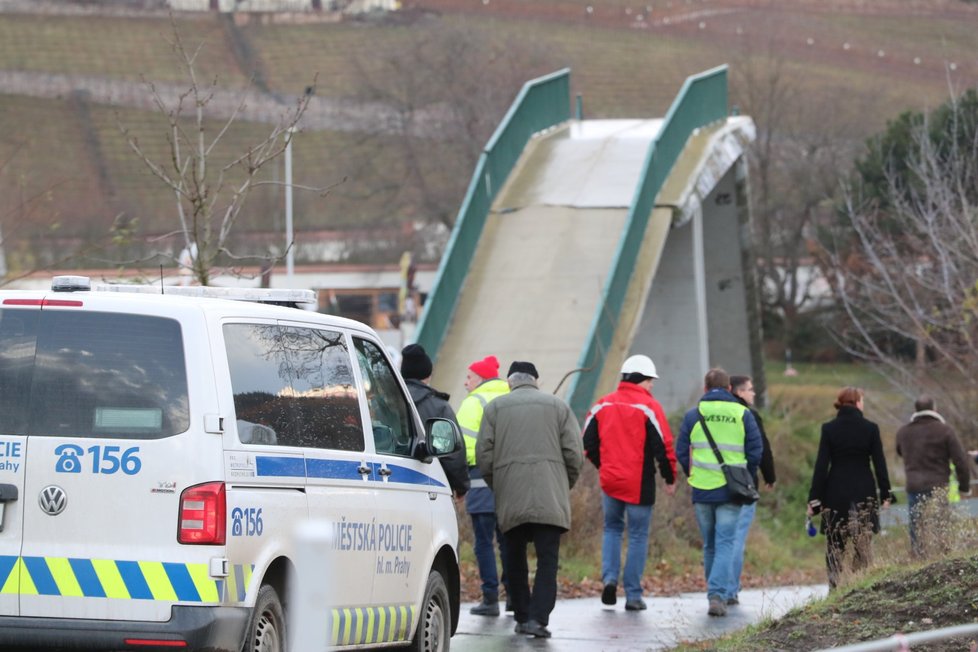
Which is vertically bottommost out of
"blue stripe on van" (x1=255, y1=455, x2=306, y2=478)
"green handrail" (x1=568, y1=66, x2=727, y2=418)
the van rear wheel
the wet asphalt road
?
the wet asphalt road

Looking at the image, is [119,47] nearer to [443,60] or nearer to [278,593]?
[443,60]

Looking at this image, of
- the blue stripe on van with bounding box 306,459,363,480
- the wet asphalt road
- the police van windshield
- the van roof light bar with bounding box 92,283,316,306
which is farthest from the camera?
the wet asphalt road

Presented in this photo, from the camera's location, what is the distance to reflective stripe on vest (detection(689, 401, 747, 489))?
12.5 m

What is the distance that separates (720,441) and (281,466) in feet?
19.8

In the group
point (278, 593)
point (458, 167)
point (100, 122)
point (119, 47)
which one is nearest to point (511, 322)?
point (278, 593)

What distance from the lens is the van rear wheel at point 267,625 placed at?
22.4ft

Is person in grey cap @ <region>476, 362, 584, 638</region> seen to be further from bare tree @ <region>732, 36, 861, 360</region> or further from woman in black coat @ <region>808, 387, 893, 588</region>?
bare tree @ <region>732, 36, 861, 360</region>

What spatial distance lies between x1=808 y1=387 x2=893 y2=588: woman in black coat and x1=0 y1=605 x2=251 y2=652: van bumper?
6.81 m

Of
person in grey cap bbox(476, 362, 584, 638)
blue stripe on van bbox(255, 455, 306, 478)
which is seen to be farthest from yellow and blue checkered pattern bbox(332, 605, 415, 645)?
person in grey cap bbox(476, 362, 584, 638)

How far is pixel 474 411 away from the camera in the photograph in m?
12.1

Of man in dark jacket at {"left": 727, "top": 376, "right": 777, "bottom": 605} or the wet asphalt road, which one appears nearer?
the wet asphalt road

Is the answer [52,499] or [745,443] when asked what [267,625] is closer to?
[52,499]

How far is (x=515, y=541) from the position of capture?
11.3m

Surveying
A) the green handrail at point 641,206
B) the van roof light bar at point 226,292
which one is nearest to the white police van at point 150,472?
the van roof light bar at point 226,292
